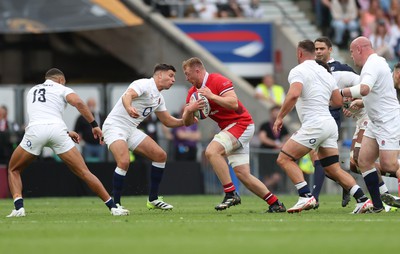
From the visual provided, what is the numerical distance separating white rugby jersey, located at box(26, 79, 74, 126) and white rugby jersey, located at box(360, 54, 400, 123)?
13.1 feet

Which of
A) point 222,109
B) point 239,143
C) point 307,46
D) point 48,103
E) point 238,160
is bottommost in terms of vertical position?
point 238,160

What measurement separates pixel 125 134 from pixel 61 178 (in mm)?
7941

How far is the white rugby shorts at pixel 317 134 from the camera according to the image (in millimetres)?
16797

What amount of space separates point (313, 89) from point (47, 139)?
3588 mm

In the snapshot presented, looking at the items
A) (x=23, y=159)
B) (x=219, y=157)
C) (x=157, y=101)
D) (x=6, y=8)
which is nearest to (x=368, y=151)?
(x=219, y=157)

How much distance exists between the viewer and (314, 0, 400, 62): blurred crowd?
31.3 meters

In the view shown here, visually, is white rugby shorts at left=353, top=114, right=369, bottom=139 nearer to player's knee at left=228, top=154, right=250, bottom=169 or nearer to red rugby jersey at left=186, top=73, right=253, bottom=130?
red rugby jersey at left=186, top=73, right=253, bottom=130

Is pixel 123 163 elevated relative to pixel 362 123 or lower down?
lower down

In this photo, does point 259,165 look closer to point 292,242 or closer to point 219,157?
point 219,157

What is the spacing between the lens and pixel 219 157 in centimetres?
1741

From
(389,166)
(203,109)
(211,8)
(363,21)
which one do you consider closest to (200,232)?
(203,109)

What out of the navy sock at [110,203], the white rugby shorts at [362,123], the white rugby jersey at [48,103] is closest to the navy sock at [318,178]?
the white rugby shorts at [362,123]

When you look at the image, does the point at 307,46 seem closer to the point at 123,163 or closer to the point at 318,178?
the point at 318,178

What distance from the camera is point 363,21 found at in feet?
106
